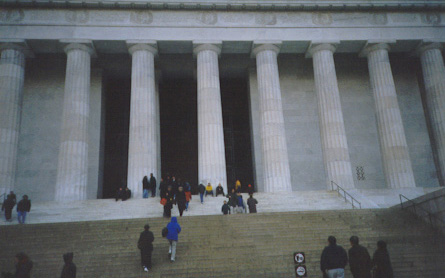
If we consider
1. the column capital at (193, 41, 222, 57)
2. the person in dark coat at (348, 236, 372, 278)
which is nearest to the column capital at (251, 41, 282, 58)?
the column capital at (193, 41, 222, 57)

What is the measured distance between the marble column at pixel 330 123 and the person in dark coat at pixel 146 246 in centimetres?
1804

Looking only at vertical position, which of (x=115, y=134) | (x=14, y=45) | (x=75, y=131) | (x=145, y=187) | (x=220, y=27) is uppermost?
(x=220, y=27)

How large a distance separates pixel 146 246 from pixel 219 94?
710 inches

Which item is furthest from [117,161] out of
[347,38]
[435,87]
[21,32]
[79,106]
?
[435,87]

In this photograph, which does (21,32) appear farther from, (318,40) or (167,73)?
(318,40)

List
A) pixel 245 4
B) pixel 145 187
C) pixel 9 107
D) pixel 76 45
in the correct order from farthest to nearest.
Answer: pixel 245 4, pixel 76 45, pixel 9 107, pixel 145 187

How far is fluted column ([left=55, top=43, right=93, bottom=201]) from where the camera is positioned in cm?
2608

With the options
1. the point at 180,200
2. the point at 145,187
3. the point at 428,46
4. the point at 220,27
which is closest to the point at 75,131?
the point at 145,187

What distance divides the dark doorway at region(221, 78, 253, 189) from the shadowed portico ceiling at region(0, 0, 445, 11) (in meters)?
8.17

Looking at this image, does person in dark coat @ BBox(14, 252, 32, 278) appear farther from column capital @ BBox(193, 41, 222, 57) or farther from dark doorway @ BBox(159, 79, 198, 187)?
dark doorway @ BBox(159, 79, 198, 187)

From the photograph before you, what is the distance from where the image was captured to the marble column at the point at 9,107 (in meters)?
26.5

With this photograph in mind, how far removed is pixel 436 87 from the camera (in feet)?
100

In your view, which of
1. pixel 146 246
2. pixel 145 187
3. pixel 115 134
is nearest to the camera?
pixel 146 246

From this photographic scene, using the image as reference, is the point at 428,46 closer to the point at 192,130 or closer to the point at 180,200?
the point at 192,130
